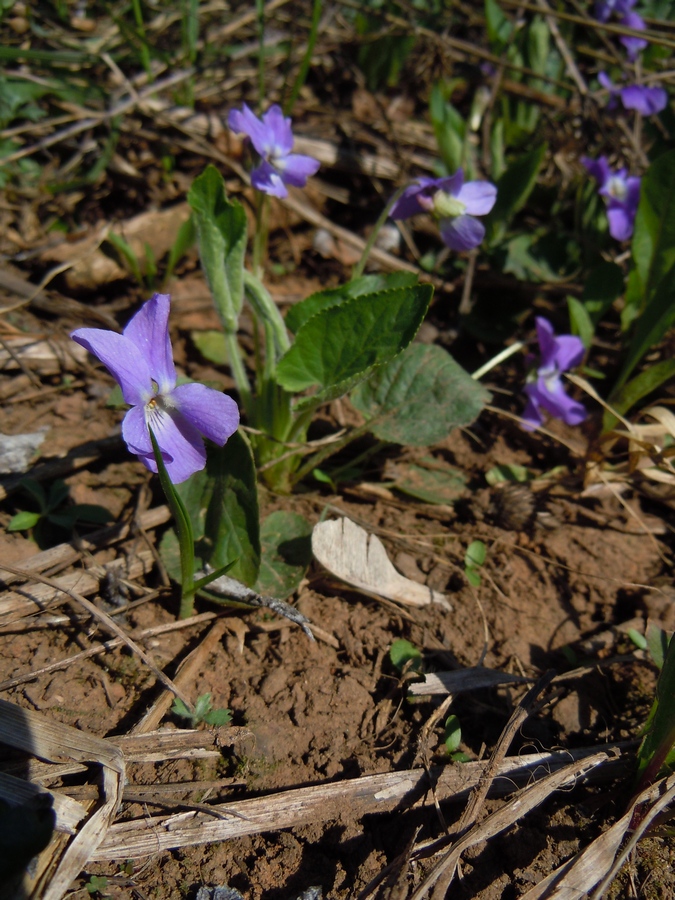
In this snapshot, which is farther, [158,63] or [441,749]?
[158,63]

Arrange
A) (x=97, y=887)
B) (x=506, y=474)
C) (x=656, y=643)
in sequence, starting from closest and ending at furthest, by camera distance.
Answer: (x=97, y=887), (x=656, y=643), (x=506, y=474)

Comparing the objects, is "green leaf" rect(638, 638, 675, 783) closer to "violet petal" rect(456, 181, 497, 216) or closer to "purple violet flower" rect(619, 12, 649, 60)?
"violet petal" rect(456, 181, 497, 216)

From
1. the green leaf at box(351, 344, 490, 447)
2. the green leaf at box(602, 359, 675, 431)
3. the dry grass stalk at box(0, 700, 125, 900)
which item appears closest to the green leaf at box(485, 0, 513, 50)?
the green leaf at box(602, 359, 675, 431)

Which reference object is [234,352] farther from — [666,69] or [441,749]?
[666,69]

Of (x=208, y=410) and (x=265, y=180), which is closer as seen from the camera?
(x=208, y=410)

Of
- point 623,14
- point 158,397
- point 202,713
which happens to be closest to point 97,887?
point 202,713

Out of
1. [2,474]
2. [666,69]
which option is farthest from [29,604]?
[666,69]

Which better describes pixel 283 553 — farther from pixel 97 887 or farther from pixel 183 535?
pixel 97 887
